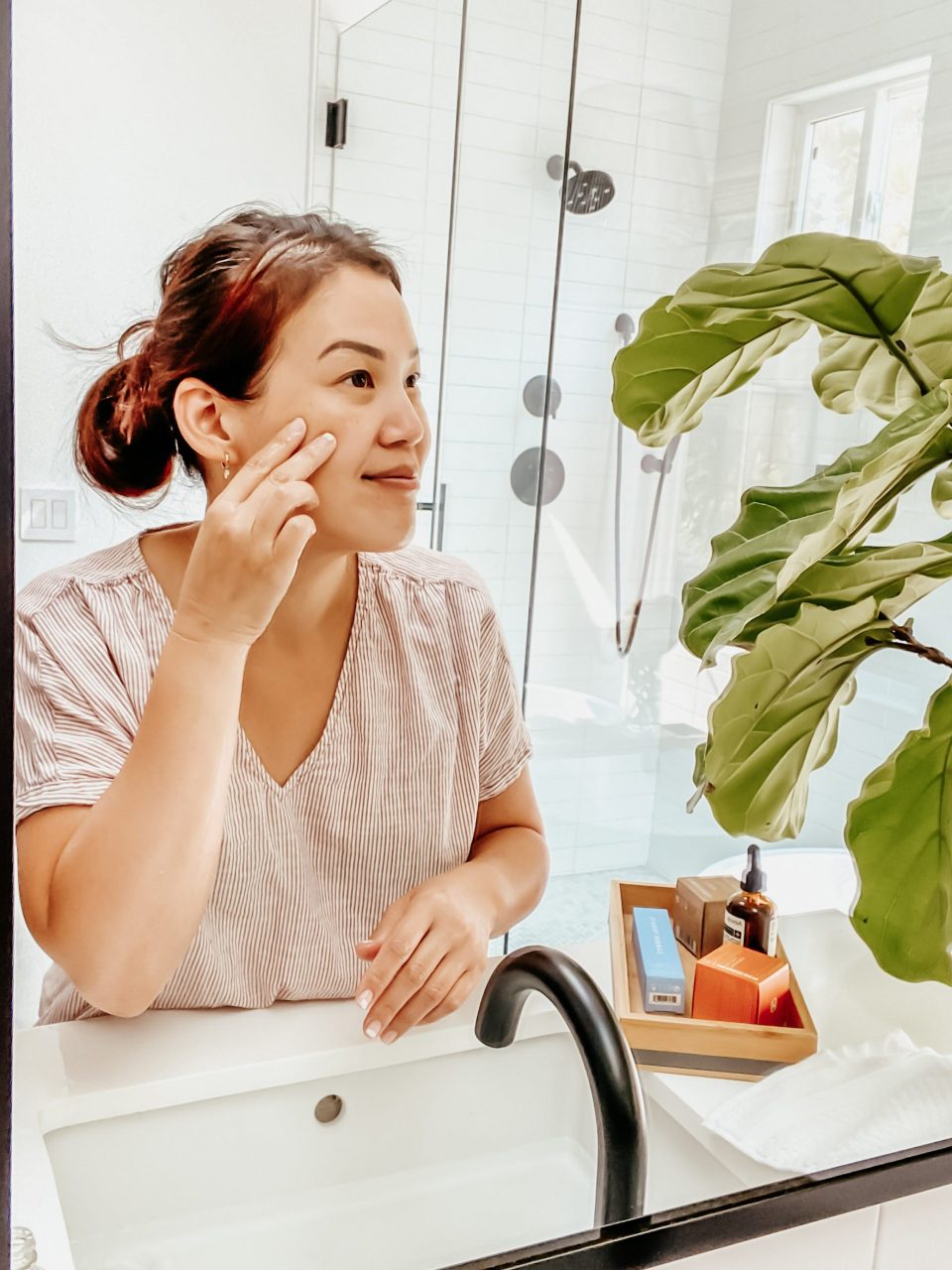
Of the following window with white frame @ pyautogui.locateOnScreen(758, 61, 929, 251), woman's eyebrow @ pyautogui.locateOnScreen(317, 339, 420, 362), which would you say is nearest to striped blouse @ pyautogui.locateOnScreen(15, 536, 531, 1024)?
woman's eyebrow @ pyautogui.locateOnScreen(317, 339, 420, 362)

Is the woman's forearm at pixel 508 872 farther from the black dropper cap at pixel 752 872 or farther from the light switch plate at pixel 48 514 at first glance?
the light switch plate at pixel 48 514

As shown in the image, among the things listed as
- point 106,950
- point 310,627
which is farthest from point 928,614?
point 106,950

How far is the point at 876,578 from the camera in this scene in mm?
678

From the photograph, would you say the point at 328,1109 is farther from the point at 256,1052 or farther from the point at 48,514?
the point at 48,514

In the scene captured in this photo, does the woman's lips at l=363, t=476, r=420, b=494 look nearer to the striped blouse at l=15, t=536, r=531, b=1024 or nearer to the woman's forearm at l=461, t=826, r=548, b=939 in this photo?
the striped blouse at l=15, t=536, r=531, b=1024

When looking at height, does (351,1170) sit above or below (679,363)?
below

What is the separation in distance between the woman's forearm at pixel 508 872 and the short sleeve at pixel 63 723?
282mm

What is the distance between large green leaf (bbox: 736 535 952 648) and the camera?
66cm

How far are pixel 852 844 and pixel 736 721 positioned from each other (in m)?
0.10

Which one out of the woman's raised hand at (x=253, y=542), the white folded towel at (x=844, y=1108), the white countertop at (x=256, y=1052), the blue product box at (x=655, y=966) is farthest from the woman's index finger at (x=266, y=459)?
the white folded towel at (x=844, y=1108)

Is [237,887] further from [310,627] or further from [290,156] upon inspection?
[290,156]

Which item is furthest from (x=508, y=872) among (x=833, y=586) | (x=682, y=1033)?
(x=833, y=586)

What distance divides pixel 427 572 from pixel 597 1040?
1.18 feet

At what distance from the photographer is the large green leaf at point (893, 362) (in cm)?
72
